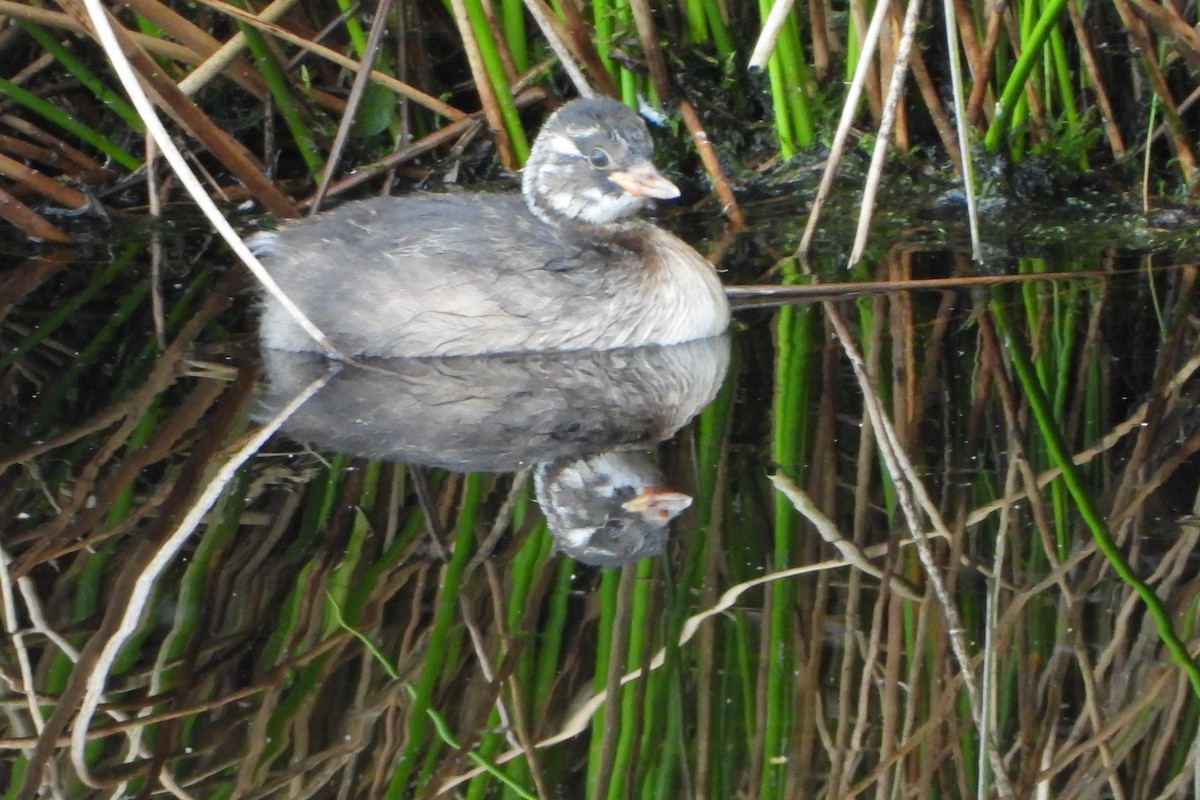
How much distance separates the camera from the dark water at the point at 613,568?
227 cm

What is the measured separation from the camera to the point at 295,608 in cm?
266

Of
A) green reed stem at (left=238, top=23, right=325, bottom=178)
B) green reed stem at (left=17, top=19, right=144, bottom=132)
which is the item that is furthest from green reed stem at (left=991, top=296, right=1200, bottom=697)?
green reed stem at (left=17, top=19, right=144, bottom=132)

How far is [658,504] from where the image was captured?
3.02 meters

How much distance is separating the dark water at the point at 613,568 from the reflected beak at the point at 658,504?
1.0 inches

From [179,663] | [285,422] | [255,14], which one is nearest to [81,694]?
[179,663]

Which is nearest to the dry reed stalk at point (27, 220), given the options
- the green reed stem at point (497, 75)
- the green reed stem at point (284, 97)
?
the green reed stem at point (284, 97)

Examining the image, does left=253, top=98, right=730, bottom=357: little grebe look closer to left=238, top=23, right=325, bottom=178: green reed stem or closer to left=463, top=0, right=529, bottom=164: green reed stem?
left=463, top=0, right=529, bottom=164: green reed stem

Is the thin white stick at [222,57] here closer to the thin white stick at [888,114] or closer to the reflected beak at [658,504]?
the thin white stick at [888,114]

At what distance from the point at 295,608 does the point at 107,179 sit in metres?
3.65

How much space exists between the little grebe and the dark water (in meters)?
0.10

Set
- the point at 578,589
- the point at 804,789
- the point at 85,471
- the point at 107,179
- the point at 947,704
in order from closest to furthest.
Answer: the point at 804,789, the point at 947,704, the point at 578,589, the point at 85,471, the point at 107,179

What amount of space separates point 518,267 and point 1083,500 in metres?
1.68

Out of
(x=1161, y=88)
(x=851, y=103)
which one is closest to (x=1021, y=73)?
(x=1161, y=88)

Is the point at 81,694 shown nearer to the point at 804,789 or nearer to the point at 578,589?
the point at 578,589
